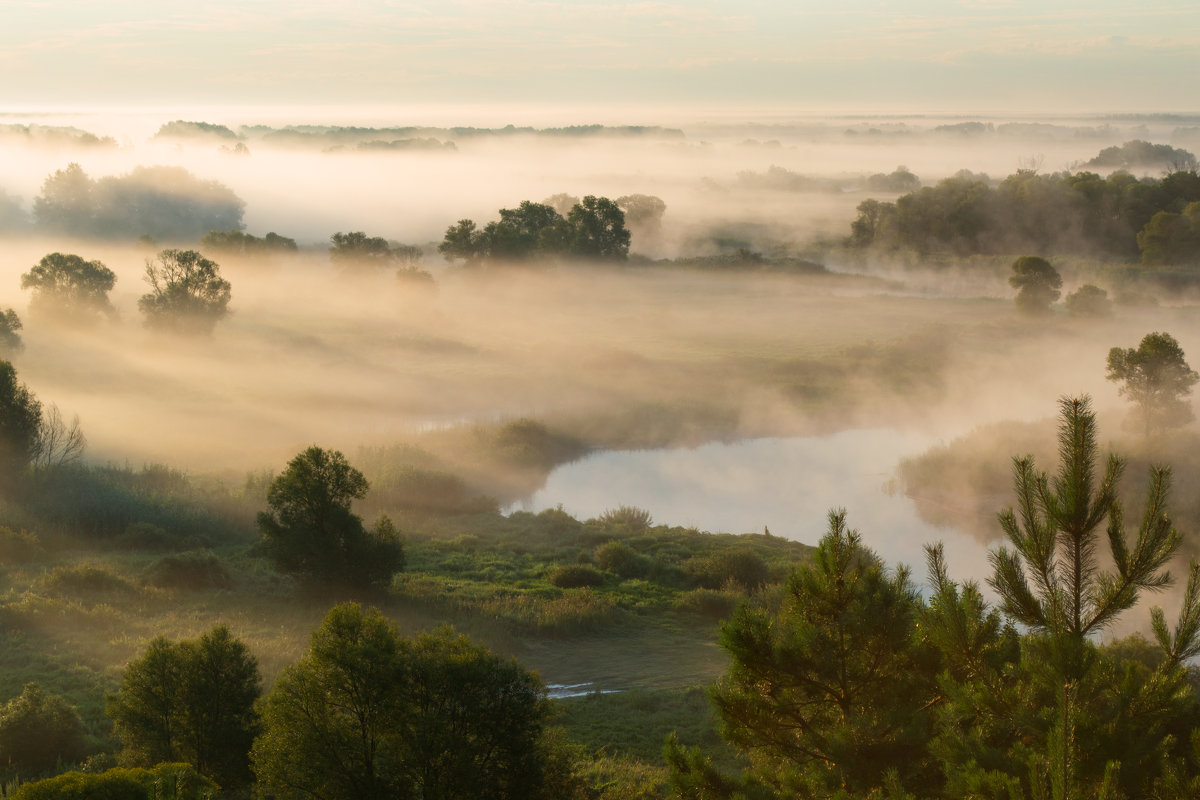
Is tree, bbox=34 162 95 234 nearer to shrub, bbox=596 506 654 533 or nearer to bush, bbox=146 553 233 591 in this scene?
shrub, bbox=596 506 654 533

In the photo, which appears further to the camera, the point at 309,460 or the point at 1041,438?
the point at 1041,438

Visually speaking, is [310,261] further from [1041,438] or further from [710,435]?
[1041,438]

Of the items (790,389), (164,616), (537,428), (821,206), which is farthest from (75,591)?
(821,206)

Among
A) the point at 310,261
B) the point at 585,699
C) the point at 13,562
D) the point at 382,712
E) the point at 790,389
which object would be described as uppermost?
the point at 310,261

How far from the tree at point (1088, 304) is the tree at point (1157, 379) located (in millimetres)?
25071

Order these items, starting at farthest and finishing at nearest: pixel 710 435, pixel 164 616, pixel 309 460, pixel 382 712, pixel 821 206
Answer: pixel 821 206 → pixel 710 435 → pixel 309 460 → pixel 164 616 → pixel 382 712

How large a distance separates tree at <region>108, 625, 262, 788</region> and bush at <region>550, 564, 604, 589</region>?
13112 mm

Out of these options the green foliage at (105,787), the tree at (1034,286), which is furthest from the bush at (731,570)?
the tree at (1034,286)

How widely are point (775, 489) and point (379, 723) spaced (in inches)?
1237

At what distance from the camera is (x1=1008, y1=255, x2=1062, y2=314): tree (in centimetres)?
6328

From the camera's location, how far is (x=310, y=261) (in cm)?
8444

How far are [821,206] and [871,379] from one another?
92.1 m

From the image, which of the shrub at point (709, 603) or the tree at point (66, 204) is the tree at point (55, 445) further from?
the tree at point (66, 204)

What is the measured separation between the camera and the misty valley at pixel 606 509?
320 inches
